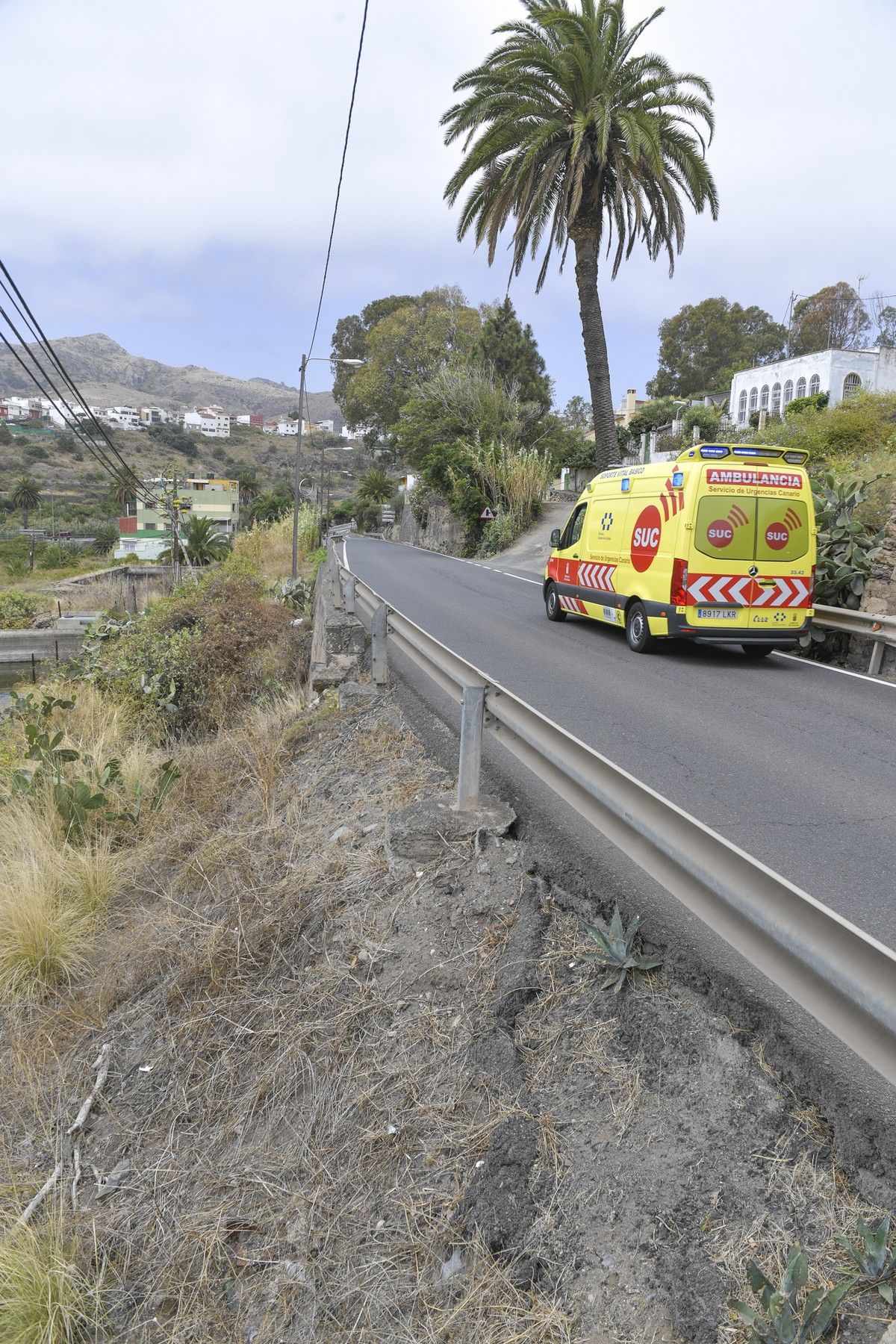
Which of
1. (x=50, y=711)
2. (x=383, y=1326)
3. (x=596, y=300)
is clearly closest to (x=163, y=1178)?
(x=383, y=1326)

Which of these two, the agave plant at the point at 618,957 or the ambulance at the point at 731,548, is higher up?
the ambulance at the point at 731,548

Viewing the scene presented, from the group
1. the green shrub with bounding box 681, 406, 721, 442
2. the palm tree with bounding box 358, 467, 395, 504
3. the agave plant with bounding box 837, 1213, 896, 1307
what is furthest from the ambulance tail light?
the palm tree with bounding box 358, 467, 395, 504

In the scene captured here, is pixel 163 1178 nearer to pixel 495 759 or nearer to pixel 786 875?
pixel 786 875

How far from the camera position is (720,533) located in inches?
402

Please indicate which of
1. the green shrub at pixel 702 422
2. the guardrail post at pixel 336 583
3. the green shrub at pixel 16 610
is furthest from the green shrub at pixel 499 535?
the green shrub at pixel 16 610

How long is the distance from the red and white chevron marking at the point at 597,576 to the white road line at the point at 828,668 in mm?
2323

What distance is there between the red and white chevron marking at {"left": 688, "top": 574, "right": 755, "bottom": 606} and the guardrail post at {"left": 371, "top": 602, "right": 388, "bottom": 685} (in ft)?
13.2

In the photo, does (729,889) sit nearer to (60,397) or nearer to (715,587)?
(715,587)

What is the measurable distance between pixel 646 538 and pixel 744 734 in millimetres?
4280

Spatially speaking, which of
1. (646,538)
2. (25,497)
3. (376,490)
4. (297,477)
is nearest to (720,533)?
(646,538)

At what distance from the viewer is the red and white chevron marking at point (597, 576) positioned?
1202 centimetres

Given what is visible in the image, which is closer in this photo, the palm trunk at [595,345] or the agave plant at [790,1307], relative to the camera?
the agave plant at [790,1307]

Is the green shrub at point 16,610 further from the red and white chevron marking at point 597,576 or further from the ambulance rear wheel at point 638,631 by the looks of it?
the ambulance rear wheel at point 638,631

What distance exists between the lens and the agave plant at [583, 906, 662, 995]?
10.8ft
